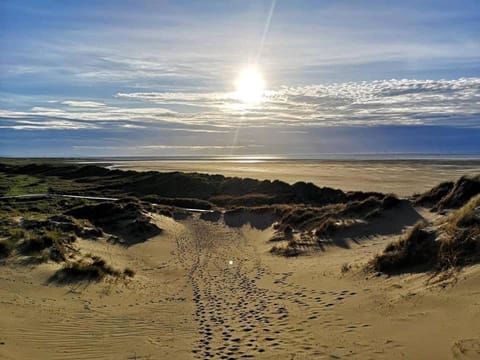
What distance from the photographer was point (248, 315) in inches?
420

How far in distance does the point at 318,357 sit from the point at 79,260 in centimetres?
1037

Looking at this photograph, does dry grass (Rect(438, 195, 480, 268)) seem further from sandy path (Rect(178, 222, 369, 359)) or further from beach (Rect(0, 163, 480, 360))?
sandy path (Rect(178, 222, 369, 359))

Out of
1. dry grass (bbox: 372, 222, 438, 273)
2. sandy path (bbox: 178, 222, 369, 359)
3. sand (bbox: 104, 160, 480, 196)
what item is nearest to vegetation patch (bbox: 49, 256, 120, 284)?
sandy path (bbox: 178, 222, 369, 359)

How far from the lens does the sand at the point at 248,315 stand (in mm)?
7687

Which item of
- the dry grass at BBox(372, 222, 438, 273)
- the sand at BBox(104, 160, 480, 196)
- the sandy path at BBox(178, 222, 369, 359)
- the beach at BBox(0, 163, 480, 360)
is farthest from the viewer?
the sand at BBox(104, 160, 480, 196)

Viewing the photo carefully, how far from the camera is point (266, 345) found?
8.37 meters

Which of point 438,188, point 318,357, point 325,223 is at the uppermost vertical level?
point 438,188

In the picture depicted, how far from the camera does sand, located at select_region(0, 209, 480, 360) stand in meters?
7.69

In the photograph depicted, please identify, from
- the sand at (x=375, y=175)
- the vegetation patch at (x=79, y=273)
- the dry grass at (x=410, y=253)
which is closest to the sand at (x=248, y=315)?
the vegetation patch at (x=79, y=273)

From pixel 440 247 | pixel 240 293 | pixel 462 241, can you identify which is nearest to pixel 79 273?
pixel 240 293

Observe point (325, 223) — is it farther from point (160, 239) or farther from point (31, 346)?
point (31, 346)

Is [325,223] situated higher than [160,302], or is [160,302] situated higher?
[325,223]

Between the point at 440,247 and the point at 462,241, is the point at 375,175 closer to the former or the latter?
the point at 440,247

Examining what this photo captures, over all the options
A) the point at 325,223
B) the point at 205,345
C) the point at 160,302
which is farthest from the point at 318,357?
the point at 325,223
